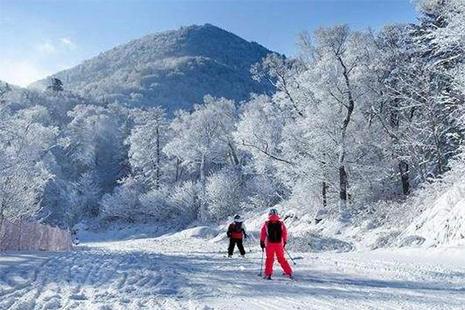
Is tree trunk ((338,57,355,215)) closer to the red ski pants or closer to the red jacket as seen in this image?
the red jacket

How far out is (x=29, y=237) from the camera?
995 inches

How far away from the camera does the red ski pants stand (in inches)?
488

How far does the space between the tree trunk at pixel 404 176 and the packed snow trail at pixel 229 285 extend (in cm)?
1448

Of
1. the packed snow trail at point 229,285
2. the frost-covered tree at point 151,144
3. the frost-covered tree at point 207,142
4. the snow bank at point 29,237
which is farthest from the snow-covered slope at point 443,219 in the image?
the frost-covered tree at point 151,144

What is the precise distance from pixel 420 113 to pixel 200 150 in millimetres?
33344

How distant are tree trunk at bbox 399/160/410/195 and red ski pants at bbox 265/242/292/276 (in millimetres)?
18942

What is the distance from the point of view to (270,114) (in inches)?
2019

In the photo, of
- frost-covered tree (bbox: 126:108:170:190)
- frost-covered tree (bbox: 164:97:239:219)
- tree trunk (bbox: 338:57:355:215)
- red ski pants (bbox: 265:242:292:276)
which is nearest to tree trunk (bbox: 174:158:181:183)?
frost-covered tree (bbox: 126:108:170:190)

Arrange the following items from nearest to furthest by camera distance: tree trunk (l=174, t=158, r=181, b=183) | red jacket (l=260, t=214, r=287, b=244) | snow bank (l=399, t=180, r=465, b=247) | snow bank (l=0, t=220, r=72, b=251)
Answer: red jacket (l=260, t=214, r=287, b=244) < snow bank (l=399, t=180, r=465, b=247) < snow bank (l=0, t=220, r=72, b=251) < tree trunk (l=174, t=158, r=181, b=183)

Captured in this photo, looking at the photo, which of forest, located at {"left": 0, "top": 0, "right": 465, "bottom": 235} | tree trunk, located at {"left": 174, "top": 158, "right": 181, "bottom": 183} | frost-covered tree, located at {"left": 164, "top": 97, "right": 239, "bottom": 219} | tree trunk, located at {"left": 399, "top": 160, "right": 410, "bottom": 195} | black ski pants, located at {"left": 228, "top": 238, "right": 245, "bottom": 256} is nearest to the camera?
black ski pants, located at {"left": 228, "top": 238, "right": 245, "bottom": 256}

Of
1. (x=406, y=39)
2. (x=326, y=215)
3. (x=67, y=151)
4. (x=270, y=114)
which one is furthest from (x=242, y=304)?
(x=67, y=151)

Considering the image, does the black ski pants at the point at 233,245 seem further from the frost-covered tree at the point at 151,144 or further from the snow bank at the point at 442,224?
the frost-covered tree at the point at 151,144

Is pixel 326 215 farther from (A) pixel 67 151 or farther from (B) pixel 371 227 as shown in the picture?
(A) pixel 67 151

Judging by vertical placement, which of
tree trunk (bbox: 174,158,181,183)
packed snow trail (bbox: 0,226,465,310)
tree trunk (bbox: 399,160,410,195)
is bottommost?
packed snow trail (bbox: 0,226,465,310)
